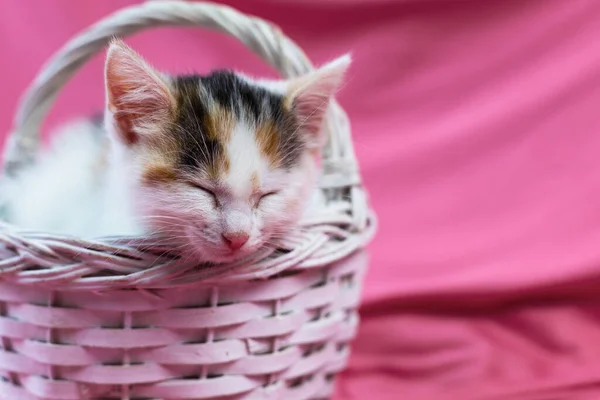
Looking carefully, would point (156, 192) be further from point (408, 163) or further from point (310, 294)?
point (408, 163)

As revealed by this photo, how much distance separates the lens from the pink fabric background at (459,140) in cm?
124

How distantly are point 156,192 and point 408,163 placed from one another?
2.66 feet

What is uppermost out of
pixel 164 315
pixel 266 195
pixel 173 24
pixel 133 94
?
pixel 173 24

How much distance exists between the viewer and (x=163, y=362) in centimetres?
69

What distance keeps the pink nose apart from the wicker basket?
0.03 metres

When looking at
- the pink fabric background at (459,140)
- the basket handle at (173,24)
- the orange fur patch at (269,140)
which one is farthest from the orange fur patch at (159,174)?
the pink fabric background at (459,140)

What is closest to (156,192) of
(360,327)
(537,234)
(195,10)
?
(195,10)

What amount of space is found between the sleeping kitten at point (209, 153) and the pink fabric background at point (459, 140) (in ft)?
1.66

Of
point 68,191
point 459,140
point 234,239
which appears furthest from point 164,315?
point 459,140

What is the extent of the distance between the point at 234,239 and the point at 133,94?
0.20m

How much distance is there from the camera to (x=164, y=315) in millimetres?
669

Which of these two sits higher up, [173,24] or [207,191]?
[173,24]

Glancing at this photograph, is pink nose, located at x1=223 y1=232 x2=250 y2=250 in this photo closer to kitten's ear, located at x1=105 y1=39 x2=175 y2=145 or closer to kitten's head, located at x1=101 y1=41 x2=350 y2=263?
kitten's head, located at x1=101 y1=41 x2=350 y2=263

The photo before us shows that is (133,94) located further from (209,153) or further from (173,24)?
(173,24)
